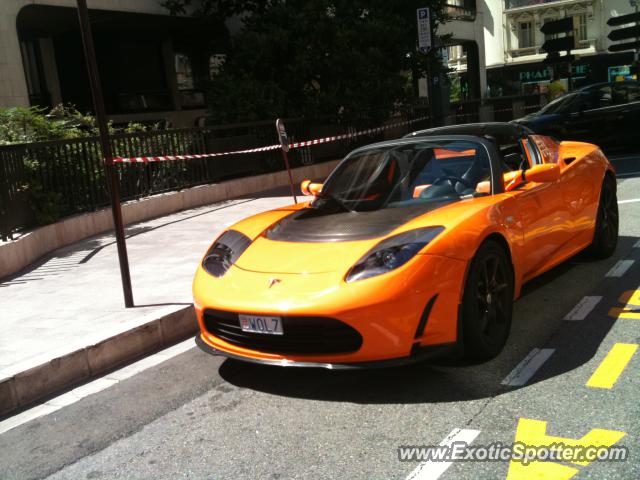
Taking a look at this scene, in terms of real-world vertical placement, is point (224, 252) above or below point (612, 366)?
above

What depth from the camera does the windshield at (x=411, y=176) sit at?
488 cm

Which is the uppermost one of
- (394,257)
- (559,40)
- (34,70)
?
(34,70)

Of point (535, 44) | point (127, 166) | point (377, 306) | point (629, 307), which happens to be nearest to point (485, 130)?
point (629, 307)

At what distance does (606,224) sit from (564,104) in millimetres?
9531

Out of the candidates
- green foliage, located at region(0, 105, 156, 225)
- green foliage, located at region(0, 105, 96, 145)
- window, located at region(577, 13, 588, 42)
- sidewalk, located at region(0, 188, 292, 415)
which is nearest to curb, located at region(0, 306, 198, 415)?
sidewalk, located at region(0, 188, 292, 415)

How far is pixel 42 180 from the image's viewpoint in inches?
369

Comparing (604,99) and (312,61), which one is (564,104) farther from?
(312,61)

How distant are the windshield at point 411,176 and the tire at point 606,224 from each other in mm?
1904

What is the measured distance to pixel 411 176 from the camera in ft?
16.6

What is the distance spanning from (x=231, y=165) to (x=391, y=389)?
10.2 metres

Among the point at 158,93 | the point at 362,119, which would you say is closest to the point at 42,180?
the point at 362,119

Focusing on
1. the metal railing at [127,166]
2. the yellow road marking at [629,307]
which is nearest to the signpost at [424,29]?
Result: the metal railing at [127,166]

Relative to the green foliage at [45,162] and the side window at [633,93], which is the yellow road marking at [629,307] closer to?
the green foliage at [45,162]

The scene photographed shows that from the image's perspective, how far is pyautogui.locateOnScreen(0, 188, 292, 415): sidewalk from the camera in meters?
4.60
